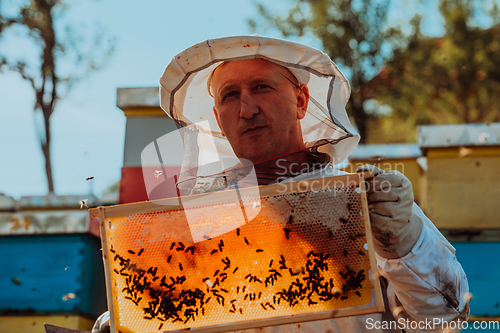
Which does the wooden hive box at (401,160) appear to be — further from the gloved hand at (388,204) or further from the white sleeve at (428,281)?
the gloved hand at (388,204)

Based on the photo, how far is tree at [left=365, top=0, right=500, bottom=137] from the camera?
2361cm

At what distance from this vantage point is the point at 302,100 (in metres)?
2.42

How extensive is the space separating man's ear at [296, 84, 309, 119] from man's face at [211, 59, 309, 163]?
0.31ft

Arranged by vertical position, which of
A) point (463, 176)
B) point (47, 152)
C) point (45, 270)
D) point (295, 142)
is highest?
point (47, 152)

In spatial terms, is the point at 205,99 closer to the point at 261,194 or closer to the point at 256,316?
the point at 261,194

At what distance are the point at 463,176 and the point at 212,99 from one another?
9.68ft

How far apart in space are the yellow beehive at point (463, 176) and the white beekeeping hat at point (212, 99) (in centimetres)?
224

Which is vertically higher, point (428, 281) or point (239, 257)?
point (239, 257)

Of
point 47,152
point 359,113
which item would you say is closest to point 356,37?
point 359,113

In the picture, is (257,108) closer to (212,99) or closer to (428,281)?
(212,99)

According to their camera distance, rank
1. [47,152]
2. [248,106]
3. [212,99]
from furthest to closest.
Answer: [47,152] < [212,99] < [248,106]

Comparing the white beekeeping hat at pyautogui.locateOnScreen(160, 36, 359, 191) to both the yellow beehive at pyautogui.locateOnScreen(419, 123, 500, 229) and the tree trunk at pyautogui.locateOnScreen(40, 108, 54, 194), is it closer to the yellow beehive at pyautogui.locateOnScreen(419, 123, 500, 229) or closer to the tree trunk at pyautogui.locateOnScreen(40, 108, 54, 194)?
the yellow beehive at pyautogui.locateOnScreen(419, 123, 500, 229)

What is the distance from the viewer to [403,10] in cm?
2450

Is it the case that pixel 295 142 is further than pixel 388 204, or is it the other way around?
pixel 295 142
